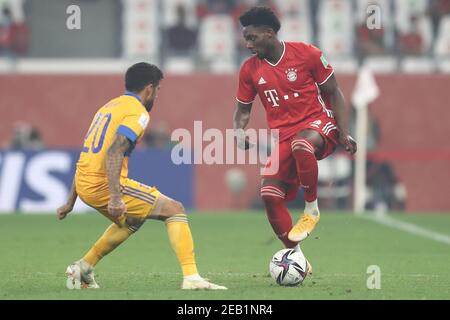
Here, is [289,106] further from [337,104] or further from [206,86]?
[206,86]

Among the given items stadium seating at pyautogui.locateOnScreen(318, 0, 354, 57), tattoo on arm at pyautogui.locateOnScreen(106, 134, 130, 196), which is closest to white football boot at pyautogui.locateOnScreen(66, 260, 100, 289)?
tattoo on arm at pyautogui.locateOnScreen(106, 134, 130, 196)

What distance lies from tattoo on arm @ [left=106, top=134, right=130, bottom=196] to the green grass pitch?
792 millimetres

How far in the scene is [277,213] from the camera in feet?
33.3

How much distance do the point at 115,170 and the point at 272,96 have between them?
6.97ft

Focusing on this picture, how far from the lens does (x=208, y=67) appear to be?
982 inches

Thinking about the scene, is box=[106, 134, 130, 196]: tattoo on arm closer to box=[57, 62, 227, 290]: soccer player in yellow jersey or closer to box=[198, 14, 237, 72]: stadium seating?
box=[57, 62, 227, 290]: soccer player in yellow jersey

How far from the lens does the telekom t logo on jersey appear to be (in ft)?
33.4

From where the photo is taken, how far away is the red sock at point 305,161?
32.4 ft

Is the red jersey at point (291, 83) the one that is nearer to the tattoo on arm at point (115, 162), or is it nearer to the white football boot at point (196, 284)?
the white football boot at point (196, 284)

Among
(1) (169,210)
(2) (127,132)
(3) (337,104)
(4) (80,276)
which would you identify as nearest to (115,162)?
(2) (127,132)

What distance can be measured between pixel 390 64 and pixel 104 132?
16957 mm

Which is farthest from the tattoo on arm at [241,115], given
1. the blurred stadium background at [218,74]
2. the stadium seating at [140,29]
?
the stadium seating at [140,29]

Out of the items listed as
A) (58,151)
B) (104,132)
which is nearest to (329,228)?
(58,151)
